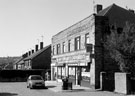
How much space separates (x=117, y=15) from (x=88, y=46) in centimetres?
670

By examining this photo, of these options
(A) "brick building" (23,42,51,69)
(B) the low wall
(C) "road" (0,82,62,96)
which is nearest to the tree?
(C) "road" (0,82,62,96)

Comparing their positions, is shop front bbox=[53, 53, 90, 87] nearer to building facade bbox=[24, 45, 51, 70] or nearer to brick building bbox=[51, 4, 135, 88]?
brick building bbox=[51, 4, 135, 88]

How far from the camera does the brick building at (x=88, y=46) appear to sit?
2691cm

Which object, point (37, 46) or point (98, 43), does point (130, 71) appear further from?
point (37, 46)

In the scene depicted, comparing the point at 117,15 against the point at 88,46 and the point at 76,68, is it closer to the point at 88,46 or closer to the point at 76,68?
the point at 88,46

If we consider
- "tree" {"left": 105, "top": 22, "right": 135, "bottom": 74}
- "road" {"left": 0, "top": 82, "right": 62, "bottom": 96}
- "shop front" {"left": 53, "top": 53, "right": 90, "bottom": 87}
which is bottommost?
"road" {"left": 0, "top": 82, "right": 62, "bottom": 96}

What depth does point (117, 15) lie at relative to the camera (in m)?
31.0

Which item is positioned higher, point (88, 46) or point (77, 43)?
point (77, 43)

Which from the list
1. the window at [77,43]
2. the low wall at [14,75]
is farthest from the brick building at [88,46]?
the low wall at [14,75]

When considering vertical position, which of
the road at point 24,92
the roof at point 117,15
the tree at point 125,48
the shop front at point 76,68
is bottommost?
the road at point 24,92

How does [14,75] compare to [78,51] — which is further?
[14,75]

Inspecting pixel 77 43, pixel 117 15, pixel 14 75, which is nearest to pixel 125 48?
pixel 117 15

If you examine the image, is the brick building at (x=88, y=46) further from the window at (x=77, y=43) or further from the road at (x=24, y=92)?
the road at (x=24, y=92)

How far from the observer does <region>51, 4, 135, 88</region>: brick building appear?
88.3 ft
